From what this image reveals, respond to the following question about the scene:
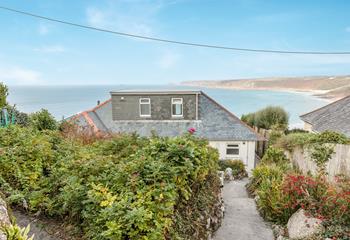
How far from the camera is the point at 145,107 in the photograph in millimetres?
15234

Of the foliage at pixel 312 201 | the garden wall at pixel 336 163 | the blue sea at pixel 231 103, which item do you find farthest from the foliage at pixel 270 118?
the foliage at pixel 312 201

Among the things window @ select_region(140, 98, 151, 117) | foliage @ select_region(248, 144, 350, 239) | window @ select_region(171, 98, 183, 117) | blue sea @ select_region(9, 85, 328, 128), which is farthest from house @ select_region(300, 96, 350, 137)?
window @ select_region(140, 98, 151, 117)

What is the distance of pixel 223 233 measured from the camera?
5.01 metres

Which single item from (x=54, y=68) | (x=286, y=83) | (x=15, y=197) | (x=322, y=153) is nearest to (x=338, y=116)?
(x=322, y=153)

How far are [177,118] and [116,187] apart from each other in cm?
1217

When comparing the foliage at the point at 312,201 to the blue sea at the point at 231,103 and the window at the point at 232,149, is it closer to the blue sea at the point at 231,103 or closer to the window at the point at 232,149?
the window at the point at 232,149

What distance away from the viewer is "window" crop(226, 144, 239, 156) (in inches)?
559

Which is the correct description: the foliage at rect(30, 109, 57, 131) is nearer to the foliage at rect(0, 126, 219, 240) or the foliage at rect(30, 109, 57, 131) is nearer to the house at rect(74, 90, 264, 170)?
the foliage at rect(0, 126, 219, 240)

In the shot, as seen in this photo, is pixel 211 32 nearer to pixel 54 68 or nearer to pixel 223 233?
pixel 223 233

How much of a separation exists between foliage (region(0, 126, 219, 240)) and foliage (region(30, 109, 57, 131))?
10.7ft

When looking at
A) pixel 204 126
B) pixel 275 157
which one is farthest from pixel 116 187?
pixel 204 126

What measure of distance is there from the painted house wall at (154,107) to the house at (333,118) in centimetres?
728

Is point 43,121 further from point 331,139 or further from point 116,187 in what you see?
point 331,139

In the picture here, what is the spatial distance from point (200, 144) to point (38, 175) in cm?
314
